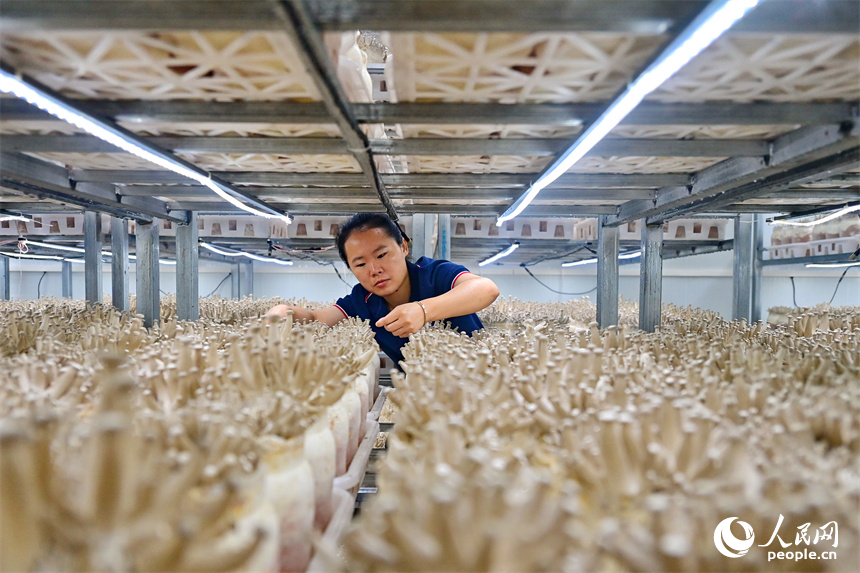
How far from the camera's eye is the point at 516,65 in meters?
1.16

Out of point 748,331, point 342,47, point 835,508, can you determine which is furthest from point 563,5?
point 748,331

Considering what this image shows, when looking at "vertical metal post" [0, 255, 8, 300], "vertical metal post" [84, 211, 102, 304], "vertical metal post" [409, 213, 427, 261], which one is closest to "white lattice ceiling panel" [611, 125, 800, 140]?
"vertical metal post" [409, 213, 427, 261]

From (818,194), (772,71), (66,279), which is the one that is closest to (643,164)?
(772,71)

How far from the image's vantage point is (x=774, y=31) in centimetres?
93

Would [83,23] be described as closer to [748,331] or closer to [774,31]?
[774,31]

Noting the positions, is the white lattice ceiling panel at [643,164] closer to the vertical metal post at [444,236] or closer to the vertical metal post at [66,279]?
the vertical metal post at [444,236]

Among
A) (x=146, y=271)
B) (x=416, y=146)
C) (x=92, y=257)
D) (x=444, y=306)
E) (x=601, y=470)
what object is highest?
(x=416, y=146)

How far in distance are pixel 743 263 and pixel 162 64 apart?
16.0ft

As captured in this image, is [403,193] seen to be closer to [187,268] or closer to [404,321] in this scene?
[404,321]

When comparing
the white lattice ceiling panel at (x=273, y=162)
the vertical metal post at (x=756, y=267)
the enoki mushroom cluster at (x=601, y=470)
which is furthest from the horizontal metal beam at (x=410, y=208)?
the vertical metal post at (x=756, y=267)

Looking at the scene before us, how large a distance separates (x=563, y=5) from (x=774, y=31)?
0.45 m

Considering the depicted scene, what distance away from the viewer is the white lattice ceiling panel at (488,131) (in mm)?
1568

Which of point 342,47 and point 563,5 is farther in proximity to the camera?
point 342,47

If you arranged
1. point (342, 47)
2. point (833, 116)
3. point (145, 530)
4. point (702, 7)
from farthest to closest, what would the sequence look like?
point (833, 116), point (342, 47), point (702, 7), point (145, 530)
